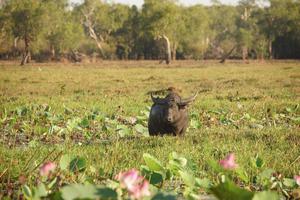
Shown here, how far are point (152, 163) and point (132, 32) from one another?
189ft

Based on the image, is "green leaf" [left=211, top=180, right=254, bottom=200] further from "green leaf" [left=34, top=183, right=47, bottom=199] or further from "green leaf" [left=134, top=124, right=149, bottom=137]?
"green leaf" [left=134, top=124, right=149, bottom=137]

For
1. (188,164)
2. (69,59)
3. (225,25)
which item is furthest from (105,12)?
(188,164)

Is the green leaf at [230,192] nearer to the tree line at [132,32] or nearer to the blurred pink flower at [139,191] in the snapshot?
the blurred pink flower at [139,191]

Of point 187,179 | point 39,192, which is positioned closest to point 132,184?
point 39,192

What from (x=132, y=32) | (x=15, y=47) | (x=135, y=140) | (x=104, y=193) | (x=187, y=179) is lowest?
(x=135, y=140)

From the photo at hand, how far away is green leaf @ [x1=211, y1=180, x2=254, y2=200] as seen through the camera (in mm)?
1900

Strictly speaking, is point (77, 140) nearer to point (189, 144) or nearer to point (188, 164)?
point (189, 144)

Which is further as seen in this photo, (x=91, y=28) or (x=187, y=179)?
(x=91, y=28)

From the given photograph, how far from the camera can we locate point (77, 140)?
22.7ft

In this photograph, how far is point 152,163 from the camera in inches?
128

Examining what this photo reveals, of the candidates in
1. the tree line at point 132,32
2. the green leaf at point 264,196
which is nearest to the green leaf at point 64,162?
the green leaf at point 264,196

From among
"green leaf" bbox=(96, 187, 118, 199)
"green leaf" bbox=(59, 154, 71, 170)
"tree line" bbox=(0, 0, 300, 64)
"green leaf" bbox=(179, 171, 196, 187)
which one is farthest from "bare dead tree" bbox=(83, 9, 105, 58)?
"green leaf" bbox=(96, 187, 118, 199)

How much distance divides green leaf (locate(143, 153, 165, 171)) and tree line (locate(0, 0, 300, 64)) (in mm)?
40653

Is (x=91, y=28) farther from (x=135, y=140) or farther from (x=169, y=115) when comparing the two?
(x=135, y=140)
